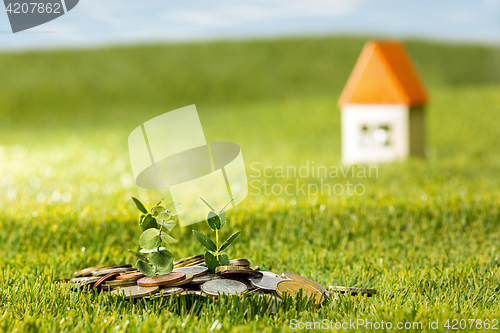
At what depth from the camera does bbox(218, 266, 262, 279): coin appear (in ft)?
9.12

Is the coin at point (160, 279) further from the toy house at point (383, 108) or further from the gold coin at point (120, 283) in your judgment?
the toy house at point (383, 108)

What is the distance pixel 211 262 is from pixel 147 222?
0.45 metres

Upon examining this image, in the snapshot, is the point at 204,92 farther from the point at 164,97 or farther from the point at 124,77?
the point at 124,77

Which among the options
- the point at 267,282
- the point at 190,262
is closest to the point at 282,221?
the point at 190,262

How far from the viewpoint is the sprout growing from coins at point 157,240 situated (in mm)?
2703

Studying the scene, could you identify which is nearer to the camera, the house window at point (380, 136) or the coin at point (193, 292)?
the coin at point (193, 292)

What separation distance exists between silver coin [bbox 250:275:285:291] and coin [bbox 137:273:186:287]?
428 mm

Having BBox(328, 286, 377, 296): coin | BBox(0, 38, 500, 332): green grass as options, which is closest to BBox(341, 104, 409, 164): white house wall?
BBox(0, 38, 500, 332): green grass

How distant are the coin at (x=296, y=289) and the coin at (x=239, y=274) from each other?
0.17 meters

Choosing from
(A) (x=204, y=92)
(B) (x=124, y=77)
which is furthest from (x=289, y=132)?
(B) (x=124, y=77)

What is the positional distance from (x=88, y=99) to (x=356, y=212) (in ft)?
48.0

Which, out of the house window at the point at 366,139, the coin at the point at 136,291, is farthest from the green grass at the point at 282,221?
the house window at the point at 366,139

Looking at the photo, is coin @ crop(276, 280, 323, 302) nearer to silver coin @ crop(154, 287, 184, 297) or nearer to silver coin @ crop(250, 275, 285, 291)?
silver coin @ crop(250, 275, 285, 291)

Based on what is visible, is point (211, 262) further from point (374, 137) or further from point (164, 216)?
point (374, 137)
